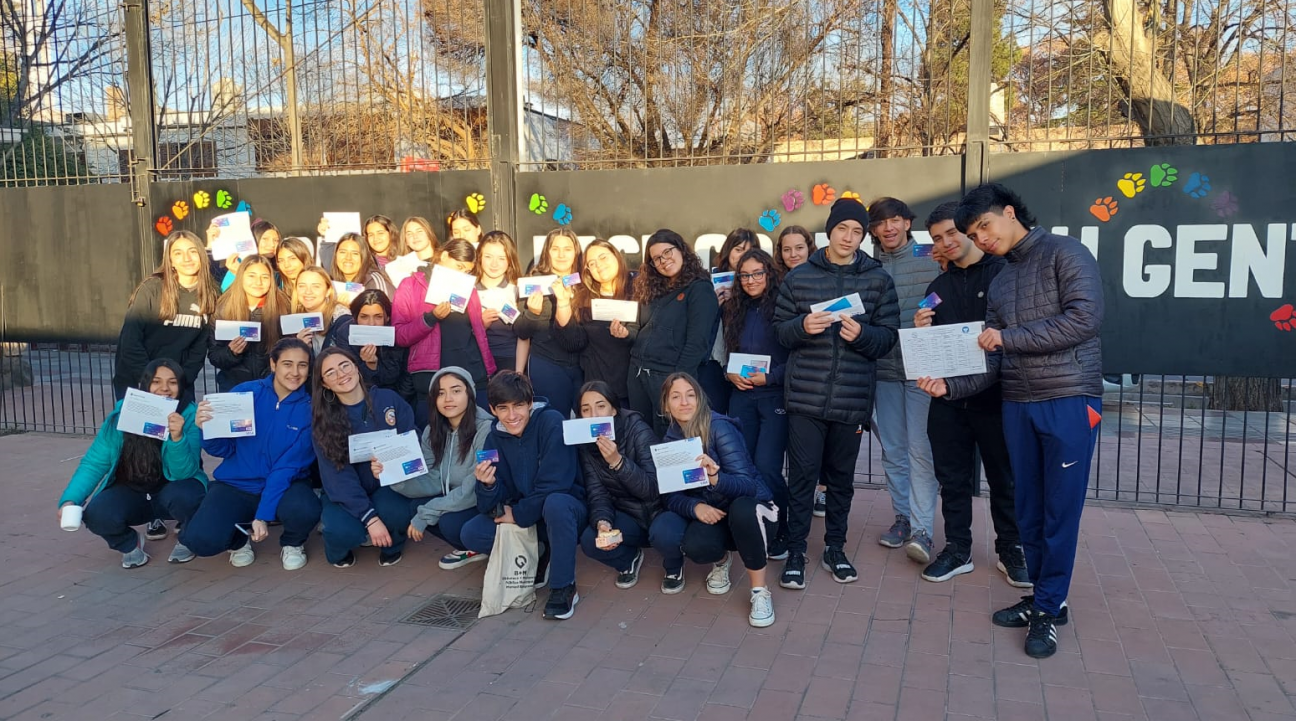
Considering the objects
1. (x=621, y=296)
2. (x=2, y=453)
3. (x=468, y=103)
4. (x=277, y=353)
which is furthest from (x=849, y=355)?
(x=2, y=453)

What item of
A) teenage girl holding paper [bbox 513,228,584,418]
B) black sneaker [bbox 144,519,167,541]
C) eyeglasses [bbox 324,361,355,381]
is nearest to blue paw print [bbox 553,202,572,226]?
teenage girl holding paper [bbox 513,228,584,418]

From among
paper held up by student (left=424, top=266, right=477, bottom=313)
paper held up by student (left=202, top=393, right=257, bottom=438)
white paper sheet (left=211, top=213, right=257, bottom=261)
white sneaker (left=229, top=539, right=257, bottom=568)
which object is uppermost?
white paper sheet (left=211, top=213, right=257, bottom=261)

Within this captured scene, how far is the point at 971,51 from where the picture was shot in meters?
5.89

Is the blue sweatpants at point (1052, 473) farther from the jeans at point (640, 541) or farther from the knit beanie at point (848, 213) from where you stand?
the jeans at point (640, 541)

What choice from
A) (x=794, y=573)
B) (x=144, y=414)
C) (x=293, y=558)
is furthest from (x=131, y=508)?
(x=794, y=573)

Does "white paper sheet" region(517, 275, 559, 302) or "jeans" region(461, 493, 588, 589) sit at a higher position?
"white paper sheet" region(517, 275, 559, 302)

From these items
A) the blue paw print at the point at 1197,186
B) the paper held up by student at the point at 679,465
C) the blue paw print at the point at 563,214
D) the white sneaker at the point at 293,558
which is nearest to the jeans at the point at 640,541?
the paper held up by student at the point at 679,465

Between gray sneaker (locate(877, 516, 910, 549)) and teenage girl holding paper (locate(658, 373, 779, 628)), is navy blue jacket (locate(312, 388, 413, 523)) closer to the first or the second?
teenage girl holding paper (locate(658, 373, 779, 628))

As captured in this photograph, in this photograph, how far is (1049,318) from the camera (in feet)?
12.7

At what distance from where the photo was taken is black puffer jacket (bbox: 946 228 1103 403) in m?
3.82

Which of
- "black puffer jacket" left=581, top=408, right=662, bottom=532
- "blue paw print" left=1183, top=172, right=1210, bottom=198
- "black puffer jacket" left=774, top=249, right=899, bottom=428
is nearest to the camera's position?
"black puffer jacket" left=581, top=408, right=662, bottom=532

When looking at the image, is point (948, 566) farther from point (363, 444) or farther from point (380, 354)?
point (380, 354)

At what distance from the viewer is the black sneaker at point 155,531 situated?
576cm

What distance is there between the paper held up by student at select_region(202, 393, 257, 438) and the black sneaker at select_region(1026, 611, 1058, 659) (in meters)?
4.10
